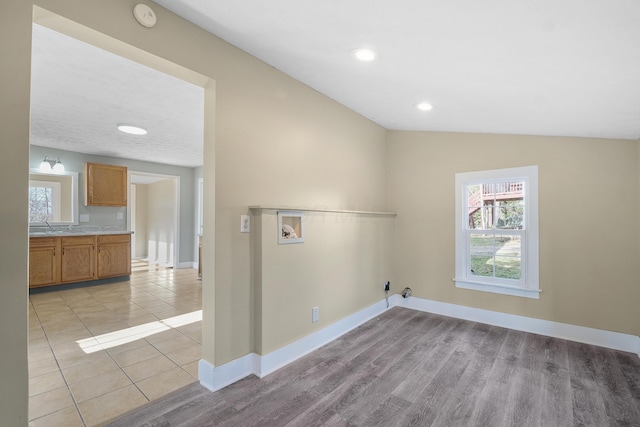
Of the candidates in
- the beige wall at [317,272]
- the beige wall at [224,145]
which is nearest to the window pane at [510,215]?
the beige wall at [317,272]

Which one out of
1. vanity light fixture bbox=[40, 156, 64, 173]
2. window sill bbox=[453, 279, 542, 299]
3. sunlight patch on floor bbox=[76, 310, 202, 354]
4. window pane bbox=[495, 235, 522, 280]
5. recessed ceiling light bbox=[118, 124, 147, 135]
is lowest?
A: sunlight patch on floor bbox=[76, 310, 202, 354]

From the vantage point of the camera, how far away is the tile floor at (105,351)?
1.93 meters

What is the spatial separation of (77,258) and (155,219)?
10.9 feet

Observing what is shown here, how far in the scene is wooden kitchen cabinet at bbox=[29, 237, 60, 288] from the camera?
450 centimetres

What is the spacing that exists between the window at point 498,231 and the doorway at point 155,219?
587cm

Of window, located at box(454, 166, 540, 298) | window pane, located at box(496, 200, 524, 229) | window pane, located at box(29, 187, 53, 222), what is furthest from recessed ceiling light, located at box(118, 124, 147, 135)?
window pane, located at box(496, 200, 524, 229)

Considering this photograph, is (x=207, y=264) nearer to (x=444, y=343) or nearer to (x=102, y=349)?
(x=102, y=349)

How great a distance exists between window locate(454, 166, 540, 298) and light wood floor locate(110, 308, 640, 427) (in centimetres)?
68

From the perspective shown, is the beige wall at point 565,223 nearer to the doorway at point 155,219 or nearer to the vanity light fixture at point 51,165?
the doorway at point 155,219

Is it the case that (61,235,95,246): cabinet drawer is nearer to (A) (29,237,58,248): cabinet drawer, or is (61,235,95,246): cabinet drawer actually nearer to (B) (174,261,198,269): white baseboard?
(A) (29,237,58,248): cabinet drawer

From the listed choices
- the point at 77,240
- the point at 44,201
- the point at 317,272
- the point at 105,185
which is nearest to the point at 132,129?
the point at 105,185

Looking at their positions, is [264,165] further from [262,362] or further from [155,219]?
[155,219]

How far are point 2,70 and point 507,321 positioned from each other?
437cm

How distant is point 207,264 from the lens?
2.10 meters
